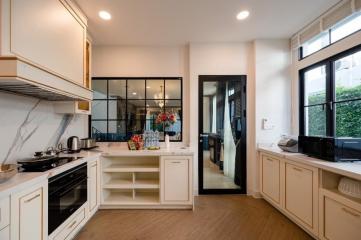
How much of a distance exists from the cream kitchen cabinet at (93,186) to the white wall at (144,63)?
1.63m

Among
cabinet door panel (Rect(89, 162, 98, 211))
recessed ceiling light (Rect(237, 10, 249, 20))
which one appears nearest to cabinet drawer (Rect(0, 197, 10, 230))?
cabinet door panel (Rect(89, 162, 98, 211))

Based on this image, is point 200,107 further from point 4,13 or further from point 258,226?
point 4,13

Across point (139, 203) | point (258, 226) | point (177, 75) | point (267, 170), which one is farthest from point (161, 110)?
point (258, 226)

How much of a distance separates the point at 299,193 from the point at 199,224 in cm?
133

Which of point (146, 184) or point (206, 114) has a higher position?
point (206, 114)

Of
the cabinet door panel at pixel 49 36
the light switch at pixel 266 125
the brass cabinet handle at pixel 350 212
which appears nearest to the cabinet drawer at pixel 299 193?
the brass cabinet handle at pixel 350 212

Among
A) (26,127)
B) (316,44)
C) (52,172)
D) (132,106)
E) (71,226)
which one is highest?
(316,44)

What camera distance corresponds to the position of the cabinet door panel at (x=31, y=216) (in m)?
1.45

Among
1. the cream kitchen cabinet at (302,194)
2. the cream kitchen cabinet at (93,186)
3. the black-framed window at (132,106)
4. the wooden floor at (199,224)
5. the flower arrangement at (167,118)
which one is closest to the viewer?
the cream kitchen cabinet at (302,194)

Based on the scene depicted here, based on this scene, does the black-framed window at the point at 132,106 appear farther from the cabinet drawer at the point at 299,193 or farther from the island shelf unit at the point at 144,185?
the cabinet drawer at the point at 299,193

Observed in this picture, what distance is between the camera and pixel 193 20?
9.40 feet

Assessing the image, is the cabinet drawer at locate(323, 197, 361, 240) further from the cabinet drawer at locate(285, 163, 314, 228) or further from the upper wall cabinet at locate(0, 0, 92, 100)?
the upper wall cabinet at locate(0, 0, 92, 100)

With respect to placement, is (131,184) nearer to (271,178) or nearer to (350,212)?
(271,178)

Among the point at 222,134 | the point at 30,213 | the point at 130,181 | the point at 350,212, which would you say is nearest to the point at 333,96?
the point at 350,212
